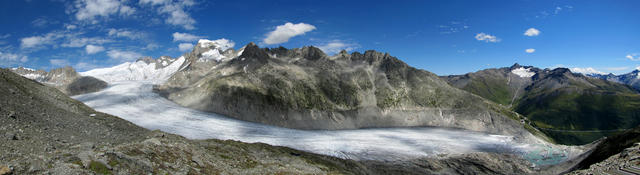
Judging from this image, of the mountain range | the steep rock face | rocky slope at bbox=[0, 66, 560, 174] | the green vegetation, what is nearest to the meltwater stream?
the steep rock face

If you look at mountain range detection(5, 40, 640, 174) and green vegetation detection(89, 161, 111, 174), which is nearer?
green vegetation detection(89, 161, 111, 174)

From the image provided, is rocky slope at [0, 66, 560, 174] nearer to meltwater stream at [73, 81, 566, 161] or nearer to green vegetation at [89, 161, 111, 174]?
green vegetation at [89, 161, 111, 174]

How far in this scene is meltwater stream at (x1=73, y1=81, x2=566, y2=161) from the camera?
5002 inches

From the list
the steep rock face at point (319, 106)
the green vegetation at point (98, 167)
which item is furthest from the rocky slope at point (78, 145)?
the steep rock face at point (319, 106)

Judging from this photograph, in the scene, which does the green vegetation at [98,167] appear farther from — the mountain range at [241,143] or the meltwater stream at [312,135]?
the meltwater stream at [312,135]

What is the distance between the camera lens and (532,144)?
148750mm

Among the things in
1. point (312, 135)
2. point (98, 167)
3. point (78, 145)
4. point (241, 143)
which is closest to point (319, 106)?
point (312, 135)

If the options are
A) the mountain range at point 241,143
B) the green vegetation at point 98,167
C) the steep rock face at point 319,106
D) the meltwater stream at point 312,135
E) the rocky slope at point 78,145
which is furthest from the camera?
the steep rock face at point 319,106

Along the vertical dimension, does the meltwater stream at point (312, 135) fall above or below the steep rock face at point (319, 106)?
below

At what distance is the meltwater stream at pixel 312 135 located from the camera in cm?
12706

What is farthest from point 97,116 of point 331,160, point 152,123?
point 152,123

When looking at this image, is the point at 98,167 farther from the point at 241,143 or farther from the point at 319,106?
the point at 319,106

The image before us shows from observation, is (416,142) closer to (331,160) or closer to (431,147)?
(431,147)

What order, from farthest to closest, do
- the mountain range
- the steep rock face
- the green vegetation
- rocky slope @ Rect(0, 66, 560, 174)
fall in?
1. the steep rock face
2. the mountain range
3. the green vegetation
4. rocky slope @ Rect(0, 66, 560, 174)
